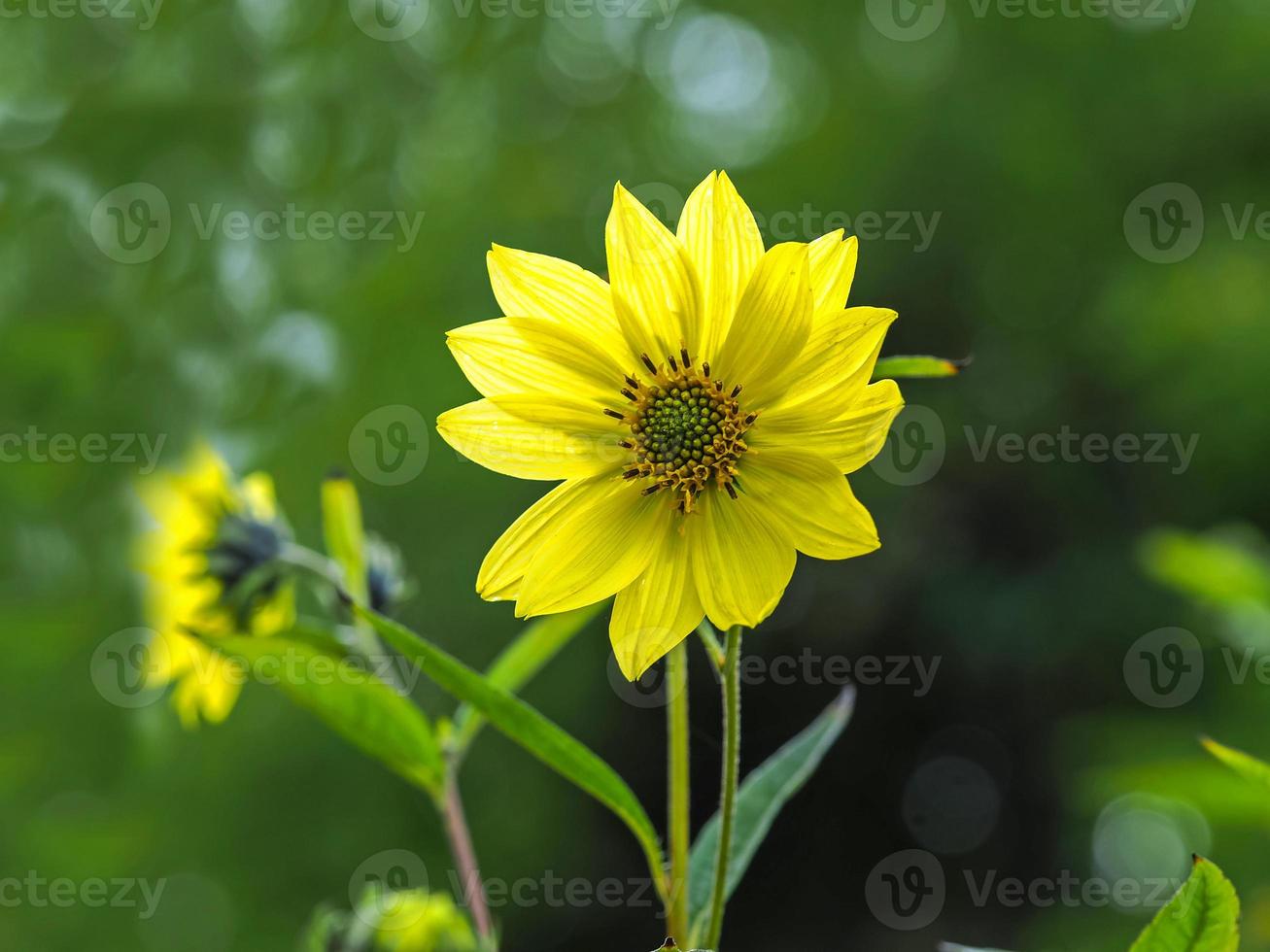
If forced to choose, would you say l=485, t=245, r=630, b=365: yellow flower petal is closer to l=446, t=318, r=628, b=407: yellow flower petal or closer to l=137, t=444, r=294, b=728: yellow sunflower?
l=446, t=318, r=628, b=407: yellow flower petal

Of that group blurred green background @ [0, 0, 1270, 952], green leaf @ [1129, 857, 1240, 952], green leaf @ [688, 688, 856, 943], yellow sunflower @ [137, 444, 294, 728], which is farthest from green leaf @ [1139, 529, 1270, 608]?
blurred green background @ [0, 0, 1270, 952]

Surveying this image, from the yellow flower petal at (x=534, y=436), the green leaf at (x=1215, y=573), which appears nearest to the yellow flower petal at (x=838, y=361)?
the yellow flower petal at (x=534, y=436)

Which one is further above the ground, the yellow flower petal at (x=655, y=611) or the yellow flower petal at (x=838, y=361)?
the yellow flower petal at (x=838, y=361)

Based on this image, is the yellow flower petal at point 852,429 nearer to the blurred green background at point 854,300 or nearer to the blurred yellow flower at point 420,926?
the blurred yellow flower at point 420,926

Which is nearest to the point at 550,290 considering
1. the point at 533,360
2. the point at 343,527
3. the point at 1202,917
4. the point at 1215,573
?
the point at 533,360

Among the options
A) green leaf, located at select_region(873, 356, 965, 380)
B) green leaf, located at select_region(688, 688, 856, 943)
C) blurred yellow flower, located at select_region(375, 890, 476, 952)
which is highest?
green leaf, located at select_region(873, 356, 965, 380)

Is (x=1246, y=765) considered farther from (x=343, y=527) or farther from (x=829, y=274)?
(x=343, y=527)
